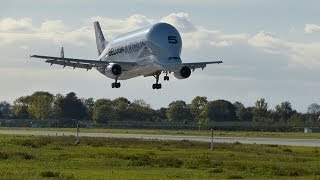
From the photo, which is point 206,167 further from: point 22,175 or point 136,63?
point 136,63

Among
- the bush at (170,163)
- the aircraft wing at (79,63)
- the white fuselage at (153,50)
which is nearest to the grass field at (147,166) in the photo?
the bush at (170,163)

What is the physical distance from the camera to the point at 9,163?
136ft

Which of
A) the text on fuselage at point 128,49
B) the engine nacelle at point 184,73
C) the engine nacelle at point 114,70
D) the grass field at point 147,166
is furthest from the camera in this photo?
the engine nacelle at point 114,70

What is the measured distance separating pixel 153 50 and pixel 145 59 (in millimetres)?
2272

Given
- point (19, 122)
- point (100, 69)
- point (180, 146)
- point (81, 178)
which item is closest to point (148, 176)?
point (81, 178)

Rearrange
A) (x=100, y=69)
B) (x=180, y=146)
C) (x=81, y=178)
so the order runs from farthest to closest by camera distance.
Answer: (x=100, y=69) < (x=180, y=146) < (x=81, y=178)

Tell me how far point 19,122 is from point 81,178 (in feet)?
512

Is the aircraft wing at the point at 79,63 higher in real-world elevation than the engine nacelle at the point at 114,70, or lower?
higher

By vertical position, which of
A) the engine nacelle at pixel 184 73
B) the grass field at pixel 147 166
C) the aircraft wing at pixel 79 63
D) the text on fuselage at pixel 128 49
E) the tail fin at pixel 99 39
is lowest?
the grass field at pixel 147 166

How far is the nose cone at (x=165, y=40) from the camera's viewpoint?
78562 millimetres

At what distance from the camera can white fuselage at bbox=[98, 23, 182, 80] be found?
3088 inches

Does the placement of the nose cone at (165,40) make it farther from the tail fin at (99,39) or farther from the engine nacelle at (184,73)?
the tail fin at (99,39)

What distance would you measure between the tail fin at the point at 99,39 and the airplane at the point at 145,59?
11552 millimetres

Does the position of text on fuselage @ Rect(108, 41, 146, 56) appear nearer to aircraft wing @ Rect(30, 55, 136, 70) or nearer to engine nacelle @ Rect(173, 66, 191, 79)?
aircraft wing @ Rect(30, 55, 136, 70)
